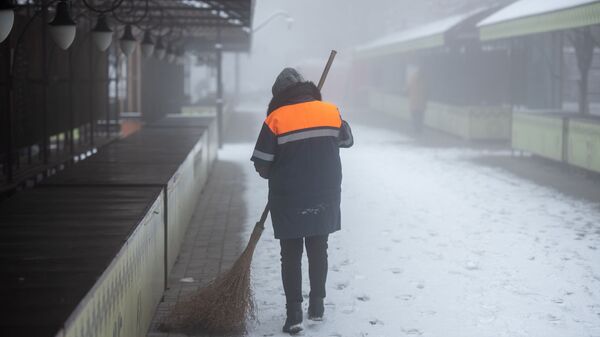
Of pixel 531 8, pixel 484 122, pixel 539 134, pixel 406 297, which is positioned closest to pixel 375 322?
pixel 406 297

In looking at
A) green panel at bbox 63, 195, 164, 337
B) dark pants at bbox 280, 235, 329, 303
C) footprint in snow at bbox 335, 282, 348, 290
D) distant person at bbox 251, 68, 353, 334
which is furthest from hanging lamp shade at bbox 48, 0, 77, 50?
footprint in snow at bbox 335, 282, 348, 290

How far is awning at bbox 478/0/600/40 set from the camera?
13.2m

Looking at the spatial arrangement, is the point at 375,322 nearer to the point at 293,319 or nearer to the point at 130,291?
the point at 293,319

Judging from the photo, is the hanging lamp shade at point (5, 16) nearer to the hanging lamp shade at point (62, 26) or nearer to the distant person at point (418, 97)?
the hanging lamp shade at point (62, 26)

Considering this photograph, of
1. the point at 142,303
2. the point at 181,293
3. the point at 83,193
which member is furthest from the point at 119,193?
the point at 142,303

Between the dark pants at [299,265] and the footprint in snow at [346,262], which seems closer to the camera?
the dark pants at [299,265]

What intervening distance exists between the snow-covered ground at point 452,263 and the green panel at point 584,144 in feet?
3.55

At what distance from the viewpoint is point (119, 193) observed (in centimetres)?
632

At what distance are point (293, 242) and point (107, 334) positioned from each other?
2.07 m

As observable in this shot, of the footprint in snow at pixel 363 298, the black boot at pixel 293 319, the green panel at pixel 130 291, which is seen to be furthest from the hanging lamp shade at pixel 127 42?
the black boot at pixel 293 319

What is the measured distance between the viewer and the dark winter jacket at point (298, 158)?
5.62 meters

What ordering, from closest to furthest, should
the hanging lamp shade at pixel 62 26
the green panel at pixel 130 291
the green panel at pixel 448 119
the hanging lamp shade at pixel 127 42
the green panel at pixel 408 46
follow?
the green panel at pixel 130 291 → the hanging lamp shade at pixel 62 26 → the hanging lamp shade at pixel 127 42 → the green panel at pixel 448 119 → the green panel at pixel 408 46

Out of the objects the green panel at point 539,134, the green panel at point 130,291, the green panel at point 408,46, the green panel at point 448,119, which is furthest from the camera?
the green panel at point 408,46

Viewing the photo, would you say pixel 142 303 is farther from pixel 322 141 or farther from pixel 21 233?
pixel 322 141
